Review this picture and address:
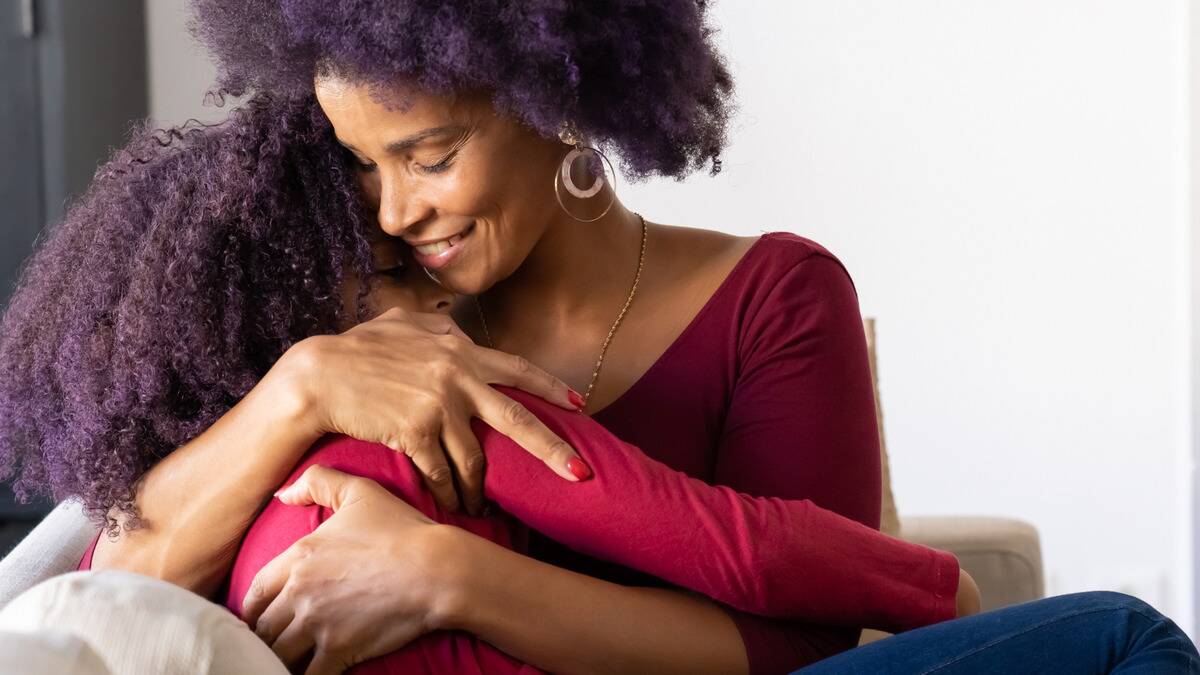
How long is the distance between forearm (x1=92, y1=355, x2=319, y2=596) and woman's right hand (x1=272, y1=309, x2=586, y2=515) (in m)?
0.03

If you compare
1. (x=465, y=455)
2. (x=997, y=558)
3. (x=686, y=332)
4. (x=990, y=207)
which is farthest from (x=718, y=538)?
(x=990, y=207)

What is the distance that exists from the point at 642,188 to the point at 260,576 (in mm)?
2310

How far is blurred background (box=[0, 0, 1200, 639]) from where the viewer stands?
11.0ft

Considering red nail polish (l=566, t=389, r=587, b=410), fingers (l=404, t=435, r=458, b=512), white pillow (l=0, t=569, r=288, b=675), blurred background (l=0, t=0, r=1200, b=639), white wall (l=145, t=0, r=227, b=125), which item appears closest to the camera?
white pillow (l=0, t=569, r=288, b=675)

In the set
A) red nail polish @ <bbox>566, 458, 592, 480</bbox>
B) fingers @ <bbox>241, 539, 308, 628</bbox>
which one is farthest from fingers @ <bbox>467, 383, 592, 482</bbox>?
fingers @ <bbox>241, 539, 308, 628</bbox>

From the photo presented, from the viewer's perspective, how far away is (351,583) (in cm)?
131

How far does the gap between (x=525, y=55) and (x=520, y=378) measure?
33cm

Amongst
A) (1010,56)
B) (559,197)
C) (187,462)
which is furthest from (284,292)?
(1010,56)

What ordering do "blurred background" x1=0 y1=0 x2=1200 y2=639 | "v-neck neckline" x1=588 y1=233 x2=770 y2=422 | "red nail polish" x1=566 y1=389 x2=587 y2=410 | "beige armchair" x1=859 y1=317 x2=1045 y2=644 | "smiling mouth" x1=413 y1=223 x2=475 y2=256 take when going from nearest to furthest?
"red nail polish" x1=566 y1=389 x2=587 y2=410
"smiling mouth" x1=413 y1=223 x2=475 y2=256
"v-neck neckline" x1=588 y1=233 x2=770 y2=422
"beige armchair" x1=859 y1=317 x2=1045 y2=644
"blurred background" x1=0 y1=0 x2=1200 y2=639

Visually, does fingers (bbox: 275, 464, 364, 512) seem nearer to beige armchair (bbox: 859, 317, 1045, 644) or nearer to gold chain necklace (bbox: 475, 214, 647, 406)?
gold chain necklace (bbox: 475, 214, 647, 406)

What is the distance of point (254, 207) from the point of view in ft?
5.02

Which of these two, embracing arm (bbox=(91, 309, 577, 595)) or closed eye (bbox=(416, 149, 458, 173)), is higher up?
closed eye (bbox=(416, 149, 458, 173))

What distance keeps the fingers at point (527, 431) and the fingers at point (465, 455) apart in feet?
0.09

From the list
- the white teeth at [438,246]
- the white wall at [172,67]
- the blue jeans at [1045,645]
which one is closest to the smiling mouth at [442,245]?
the white teeth at [438,246]
